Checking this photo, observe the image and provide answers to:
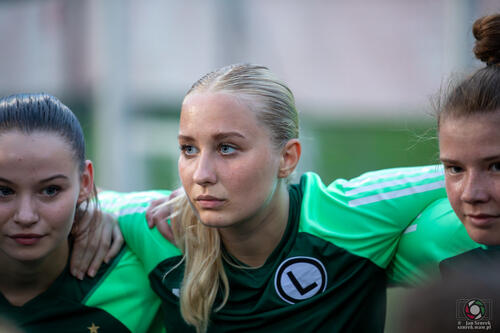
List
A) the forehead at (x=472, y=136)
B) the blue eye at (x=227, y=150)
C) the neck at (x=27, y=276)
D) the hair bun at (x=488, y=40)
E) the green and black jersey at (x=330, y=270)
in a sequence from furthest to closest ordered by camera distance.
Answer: the neck at (x=27, y=276) < the green and black jersey at (x=330, y=270) < the blue eye at (x=227, y=150) < the hair bun at (x=488, y=40) < the forehead at (x=472, y=136)

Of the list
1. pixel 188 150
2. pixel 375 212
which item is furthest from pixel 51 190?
pixel 375 212

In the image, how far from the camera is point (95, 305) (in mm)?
2424

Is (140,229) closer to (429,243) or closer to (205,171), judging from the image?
(205,171)

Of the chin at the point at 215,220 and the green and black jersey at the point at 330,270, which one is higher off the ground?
the chin at the point at 215,220

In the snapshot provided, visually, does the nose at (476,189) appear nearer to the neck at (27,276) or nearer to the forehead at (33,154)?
the forehead at (33,154)

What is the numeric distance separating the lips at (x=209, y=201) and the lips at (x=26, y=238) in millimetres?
621

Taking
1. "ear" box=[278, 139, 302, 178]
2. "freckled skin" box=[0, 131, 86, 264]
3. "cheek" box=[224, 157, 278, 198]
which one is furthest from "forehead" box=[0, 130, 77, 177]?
"ear" box=[278, 139, 302, 178]

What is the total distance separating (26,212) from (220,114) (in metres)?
0.78

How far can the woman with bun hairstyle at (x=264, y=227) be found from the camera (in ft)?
7.16

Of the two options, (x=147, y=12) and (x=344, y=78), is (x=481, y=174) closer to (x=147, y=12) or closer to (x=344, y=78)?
(x=147, y=12)

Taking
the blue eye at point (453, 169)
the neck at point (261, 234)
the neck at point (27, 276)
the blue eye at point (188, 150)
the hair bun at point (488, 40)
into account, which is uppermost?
the hair bun at point (488, 40)

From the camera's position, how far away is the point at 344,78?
47.2ft

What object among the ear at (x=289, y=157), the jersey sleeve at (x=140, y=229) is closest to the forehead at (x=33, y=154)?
the jersey sleeve at (x=140, y=229)

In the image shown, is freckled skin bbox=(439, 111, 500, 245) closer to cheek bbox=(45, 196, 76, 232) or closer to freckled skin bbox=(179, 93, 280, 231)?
freckled skin bbox=(179, 93, 280, 231)
